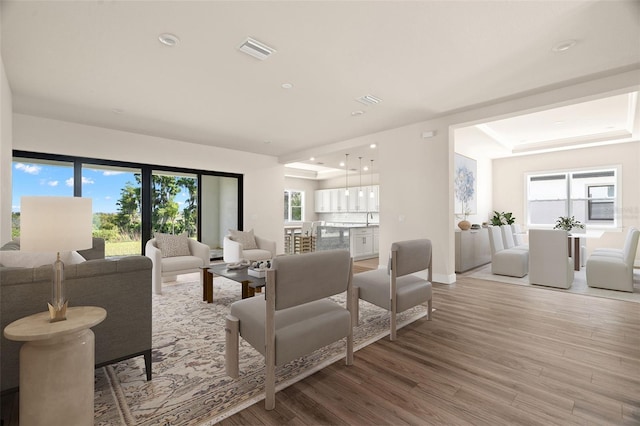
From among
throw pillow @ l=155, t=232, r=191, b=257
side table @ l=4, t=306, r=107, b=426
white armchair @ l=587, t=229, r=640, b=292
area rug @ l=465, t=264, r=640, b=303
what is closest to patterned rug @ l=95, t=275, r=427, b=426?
side table @ l=4, t=306, r=107, b=426

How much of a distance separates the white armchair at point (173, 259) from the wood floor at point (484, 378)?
3.17 m

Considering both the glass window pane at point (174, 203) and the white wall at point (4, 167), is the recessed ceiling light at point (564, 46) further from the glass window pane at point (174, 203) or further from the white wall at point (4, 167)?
the glass window pane at point (174, 203)

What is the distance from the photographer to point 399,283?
2.99 m

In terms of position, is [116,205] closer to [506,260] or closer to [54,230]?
[54,230]

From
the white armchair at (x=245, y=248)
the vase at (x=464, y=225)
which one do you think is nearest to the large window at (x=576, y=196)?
Answer: the vase at (x=464, y=225)

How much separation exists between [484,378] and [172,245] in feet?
15.4

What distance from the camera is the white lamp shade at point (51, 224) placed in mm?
1525

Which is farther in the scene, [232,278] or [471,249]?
[471,249]

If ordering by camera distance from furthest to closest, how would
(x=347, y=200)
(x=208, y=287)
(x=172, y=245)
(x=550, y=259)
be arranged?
(x=347, y=200), (x=172, y=245), (x=550, y=259), (x=208, y=287)

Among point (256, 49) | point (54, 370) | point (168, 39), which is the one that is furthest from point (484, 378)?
point (168, 39)

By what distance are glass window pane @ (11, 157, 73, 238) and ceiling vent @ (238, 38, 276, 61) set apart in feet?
13.8

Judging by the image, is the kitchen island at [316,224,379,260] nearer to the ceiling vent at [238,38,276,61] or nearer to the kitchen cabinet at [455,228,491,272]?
the kitchen cabinet at [455,228,491,272]

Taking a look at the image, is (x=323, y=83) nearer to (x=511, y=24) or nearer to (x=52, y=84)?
(x=511, y=24)

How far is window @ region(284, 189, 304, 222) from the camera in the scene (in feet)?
35.8
